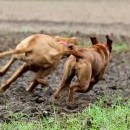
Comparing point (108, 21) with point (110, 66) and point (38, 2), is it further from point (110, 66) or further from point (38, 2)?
point (110, 66)

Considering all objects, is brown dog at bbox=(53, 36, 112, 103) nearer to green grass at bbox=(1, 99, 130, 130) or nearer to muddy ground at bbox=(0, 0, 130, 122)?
muddy ground at bbox=(0, 0, 130, 122)

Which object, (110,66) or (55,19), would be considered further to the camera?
(55,19)

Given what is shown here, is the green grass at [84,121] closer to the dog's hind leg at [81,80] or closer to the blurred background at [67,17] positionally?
the dog's hind leg at [81,80]

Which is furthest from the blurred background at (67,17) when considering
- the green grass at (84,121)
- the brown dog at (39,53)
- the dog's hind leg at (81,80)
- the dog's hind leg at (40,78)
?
the green grass at (84,121)

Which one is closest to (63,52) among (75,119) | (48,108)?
(48,108)

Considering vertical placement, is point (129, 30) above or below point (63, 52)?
below

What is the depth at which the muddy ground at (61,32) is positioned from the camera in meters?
9.99

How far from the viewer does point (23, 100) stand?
10.3 meters

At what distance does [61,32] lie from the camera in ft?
76.2

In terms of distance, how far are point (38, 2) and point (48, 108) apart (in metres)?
22.5

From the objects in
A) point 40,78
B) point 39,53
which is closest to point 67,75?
point 39,53

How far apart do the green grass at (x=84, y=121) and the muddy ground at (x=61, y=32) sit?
314mm

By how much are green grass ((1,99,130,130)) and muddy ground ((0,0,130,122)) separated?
1.03 feet

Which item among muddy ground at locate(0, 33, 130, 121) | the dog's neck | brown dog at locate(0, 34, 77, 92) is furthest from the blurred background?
brown dog at locate(0, 34, 77, 92)
